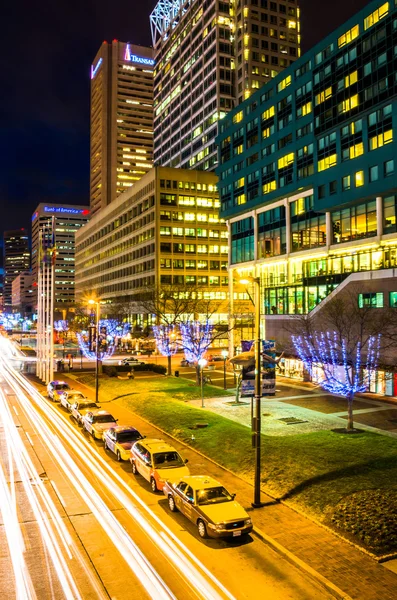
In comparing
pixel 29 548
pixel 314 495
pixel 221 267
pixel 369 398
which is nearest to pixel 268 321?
pixel 369 398

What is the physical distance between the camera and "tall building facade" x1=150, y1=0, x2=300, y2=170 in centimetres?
12138

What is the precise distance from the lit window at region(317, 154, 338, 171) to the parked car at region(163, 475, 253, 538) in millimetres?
45542

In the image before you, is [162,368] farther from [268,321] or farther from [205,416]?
[205,416]

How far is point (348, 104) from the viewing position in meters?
51.9

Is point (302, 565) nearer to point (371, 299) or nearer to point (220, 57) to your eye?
point (371, 299)

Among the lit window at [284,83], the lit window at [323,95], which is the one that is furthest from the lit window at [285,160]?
the lit window at [284,83]

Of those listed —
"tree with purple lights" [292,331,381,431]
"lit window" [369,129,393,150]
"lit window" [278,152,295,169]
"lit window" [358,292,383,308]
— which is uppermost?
"lit window" [278,152,295,169]

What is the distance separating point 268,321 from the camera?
58031mm

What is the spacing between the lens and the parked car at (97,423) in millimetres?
27297

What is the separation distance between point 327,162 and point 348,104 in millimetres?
6417

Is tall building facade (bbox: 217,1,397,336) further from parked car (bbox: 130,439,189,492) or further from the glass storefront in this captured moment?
parked car (bbox: 130,439,189,492)

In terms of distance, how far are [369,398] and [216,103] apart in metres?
101

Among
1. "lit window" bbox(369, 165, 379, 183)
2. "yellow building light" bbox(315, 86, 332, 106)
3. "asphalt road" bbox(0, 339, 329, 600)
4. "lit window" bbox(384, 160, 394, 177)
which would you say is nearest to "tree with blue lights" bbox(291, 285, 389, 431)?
"lit window" bbox(384, 160, 394, 177)

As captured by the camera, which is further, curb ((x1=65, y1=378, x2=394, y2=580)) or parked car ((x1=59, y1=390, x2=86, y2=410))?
parked car ((x1=59, y1=390, x2=86, y2=410))
